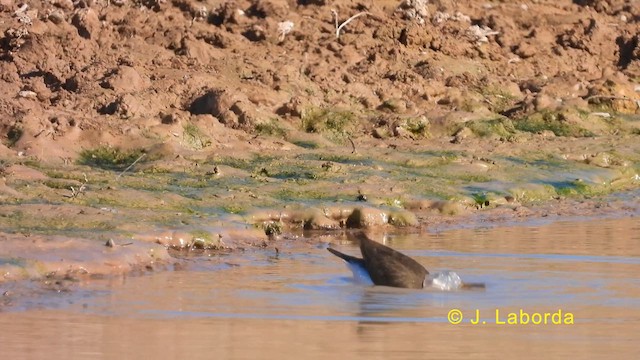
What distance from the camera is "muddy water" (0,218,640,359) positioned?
274 inches

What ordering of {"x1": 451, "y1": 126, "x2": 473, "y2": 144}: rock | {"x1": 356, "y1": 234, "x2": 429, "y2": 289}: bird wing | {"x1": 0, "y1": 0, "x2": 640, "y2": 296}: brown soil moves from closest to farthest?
{"x1": 356, "y1": 234, "x2": 429, "y2": 289}: bird wing < {"x1": 0, "y1": 0, "x2": 640, "y2": 296}: brown soil < {"x1": 451, "y1": 126, "x2": 473, "y2": 144}: rock

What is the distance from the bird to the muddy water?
0.10 metres

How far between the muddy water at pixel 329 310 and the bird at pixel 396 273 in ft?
0.33

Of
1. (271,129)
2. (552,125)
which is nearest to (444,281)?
(271,129)

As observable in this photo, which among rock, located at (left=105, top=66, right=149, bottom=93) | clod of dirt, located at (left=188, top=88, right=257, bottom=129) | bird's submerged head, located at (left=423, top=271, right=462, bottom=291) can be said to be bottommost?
bird's submerged head, located at (left=423, top=271, right=462, bottom=291)

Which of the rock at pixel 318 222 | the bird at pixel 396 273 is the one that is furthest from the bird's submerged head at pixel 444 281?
the rock at pixel 318 222

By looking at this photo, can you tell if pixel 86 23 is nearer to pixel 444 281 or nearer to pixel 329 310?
pixel 444 281

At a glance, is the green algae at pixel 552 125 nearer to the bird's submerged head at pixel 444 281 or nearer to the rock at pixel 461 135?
the rock at pixel 461 135

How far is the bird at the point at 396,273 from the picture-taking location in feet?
29.1

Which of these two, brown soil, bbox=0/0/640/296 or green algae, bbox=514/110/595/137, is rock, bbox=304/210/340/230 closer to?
brown soil, bbox=0/0/640/296

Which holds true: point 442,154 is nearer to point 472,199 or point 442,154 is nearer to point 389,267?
point 472,199

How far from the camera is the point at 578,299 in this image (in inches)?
338

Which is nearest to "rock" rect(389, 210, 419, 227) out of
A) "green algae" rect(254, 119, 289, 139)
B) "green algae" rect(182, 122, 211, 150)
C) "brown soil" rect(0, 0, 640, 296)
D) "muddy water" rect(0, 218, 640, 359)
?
"brown soil" rect(0, 0, 640, 296)

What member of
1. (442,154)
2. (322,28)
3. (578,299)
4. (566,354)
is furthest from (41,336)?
(322,28)
